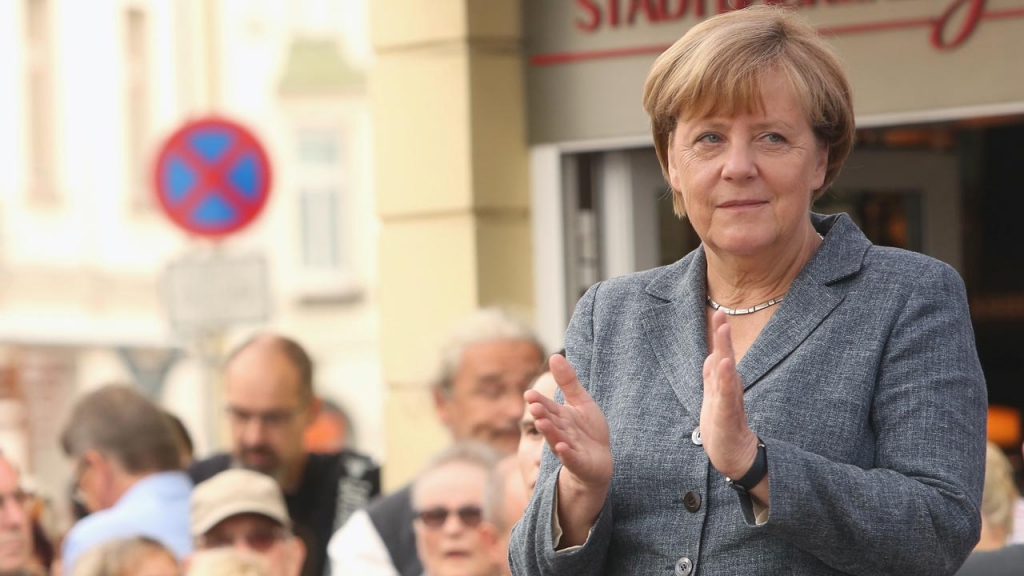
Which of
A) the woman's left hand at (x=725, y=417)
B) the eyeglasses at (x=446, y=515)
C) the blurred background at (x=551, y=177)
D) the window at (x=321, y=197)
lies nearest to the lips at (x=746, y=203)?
the woman's left hand at (x=725, y=417)

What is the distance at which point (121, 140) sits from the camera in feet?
83.1

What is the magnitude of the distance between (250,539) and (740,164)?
370 centimetres

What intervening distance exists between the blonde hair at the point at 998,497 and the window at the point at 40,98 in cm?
2043

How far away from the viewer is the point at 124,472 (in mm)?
6520

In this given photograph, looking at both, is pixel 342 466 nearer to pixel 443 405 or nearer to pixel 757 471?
pixel 443 405

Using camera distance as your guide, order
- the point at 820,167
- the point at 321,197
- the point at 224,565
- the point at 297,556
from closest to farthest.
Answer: the point at 820,167 < the point at 224,565 < the point at 297,556 < the point at 321,197

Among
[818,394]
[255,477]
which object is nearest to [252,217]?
[255,477]

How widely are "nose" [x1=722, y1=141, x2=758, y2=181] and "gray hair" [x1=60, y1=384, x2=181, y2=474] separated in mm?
4209

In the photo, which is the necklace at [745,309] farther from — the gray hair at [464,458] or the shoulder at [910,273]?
the gray hair at [464,458]

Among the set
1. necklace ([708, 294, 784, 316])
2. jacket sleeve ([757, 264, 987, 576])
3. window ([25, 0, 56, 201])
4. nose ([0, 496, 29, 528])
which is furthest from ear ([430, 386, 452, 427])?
window ([25, 0, 56, 201])

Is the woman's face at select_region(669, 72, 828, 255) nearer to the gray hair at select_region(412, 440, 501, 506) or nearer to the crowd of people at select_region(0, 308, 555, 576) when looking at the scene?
the crowd of people at select_region(0, 308, 555, 576)

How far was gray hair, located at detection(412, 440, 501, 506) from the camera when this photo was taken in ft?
18.3

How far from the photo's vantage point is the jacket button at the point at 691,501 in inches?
106

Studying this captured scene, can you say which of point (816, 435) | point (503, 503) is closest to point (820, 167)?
point (816, 435)
